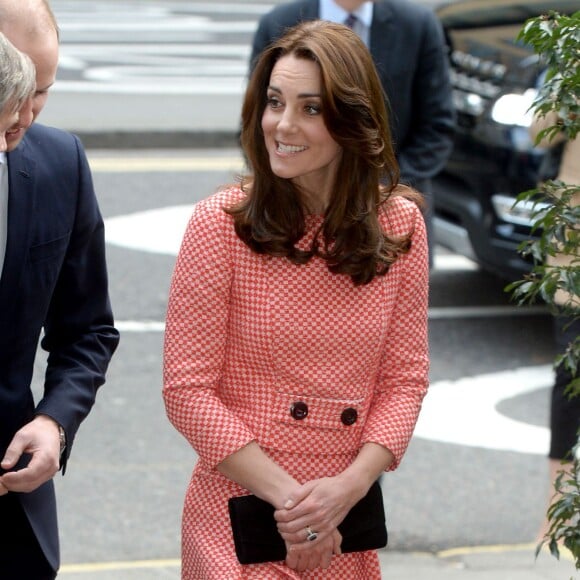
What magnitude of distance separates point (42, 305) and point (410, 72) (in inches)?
113

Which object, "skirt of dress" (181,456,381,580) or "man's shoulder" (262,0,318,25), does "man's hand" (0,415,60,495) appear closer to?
"skirt of dress" (181,456,381,580)

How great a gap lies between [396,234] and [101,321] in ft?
2.21

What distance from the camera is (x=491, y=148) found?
741 cm

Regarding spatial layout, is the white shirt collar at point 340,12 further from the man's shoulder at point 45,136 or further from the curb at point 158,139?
the curb at point 158,139

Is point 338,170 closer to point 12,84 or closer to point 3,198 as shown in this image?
point 3,198

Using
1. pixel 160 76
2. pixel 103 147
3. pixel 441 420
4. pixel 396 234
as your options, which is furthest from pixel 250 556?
pixel 160 76

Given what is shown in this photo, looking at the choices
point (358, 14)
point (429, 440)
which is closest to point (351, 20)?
point (358, 14)

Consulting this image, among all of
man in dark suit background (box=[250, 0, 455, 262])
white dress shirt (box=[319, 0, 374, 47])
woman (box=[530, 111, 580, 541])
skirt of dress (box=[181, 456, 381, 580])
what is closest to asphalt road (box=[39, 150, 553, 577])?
woman (box=[530, 111, 580, 541])

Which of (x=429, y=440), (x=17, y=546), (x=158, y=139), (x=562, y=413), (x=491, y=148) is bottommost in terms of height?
(x=158, y=139)

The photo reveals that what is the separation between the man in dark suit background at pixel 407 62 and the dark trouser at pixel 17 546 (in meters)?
2.81

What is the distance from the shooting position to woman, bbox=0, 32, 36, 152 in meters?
2.47

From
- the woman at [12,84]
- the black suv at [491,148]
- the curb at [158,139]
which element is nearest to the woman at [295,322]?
the woman at [12,84]

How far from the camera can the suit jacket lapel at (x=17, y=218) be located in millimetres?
2787

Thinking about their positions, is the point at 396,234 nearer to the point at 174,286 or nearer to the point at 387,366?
the point at 387,366
